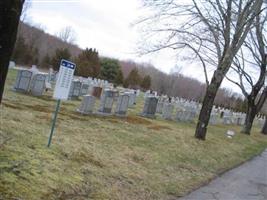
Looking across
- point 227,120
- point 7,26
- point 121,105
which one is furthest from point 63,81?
point 227,120

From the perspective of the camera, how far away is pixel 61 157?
8359mm

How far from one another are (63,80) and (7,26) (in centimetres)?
339

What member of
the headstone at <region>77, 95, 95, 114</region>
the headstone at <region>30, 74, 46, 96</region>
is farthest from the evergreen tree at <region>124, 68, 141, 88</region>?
the headstone at <region>77, 95, 95, 114</region>

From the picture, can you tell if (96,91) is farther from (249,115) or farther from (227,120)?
(227,120)

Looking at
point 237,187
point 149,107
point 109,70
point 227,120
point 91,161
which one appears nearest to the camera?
point 91,161

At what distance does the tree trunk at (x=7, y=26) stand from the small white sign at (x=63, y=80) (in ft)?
10.0

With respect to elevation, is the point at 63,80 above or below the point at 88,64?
below

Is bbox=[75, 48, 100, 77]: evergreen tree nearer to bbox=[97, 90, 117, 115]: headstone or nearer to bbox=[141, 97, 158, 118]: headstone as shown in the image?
bbox=[141, 97, 158, 118]: headstone

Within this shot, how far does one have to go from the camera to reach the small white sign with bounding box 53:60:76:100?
8742 millimetres

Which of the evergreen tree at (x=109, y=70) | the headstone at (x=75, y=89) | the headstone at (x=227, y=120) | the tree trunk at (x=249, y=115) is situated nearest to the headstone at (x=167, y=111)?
the headstone at (x=75, y=89)

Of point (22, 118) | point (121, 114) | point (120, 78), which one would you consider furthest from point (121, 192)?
point (120, 78)

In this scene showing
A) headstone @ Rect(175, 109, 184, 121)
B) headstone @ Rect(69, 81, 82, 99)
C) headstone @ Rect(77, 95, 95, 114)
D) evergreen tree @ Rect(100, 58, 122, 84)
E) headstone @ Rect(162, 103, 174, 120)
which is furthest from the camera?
evergreen tree @ Rect(100, 58, 122, 84)

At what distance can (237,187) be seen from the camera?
1051 centimetres

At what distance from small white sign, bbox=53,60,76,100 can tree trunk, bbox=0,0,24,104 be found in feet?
10.0
